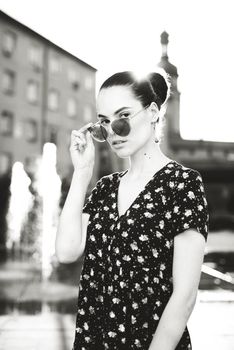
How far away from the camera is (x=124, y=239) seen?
1.25 m

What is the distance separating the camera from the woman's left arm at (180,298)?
118 cm

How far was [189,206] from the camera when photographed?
4.03 ft

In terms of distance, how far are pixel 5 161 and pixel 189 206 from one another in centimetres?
3295

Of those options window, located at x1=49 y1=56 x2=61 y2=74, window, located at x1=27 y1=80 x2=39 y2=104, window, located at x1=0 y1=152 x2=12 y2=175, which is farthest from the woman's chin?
window, located at x1=49 y1=56 x2=61 y2=74

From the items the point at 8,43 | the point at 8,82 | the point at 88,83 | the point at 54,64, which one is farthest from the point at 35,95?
the point at 88,83

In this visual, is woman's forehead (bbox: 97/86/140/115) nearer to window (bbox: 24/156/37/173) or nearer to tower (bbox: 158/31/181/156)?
window (bbox: 24/156/37/173)

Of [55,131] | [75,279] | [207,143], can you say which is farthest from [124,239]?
[207,143]

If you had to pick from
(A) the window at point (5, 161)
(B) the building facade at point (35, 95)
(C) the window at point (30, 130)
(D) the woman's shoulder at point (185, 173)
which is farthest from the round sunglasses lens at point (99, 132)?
(C) the window at point (30, 130)

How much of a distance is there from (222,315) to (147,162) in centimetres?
425

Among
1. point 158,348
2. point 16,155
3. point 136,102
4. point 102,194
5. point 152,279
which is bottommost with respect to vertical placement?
point 158,348

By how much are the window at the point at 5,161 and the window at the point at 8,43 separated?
5909 mm

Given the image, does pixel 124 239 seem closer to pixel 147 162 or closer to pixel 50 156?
pixel 147 162

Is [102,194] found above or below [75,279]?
above

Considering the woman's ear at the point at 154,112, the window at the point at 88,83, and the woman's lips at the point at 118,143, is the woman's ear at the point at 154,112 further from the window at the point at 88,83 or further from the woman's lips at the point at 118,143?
the window at the point at 88,83
